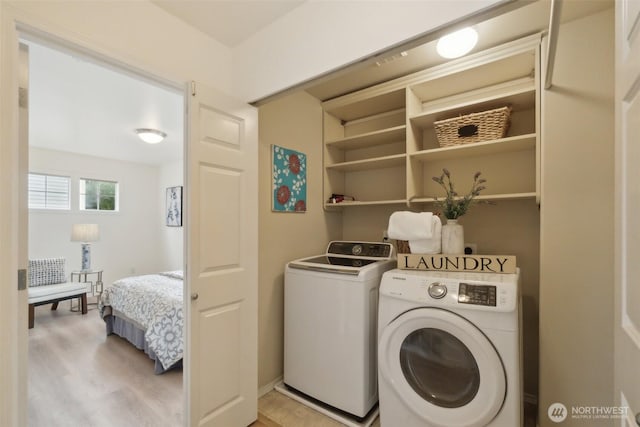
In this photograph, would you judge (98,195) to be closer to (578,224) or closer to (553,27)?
(553,27)

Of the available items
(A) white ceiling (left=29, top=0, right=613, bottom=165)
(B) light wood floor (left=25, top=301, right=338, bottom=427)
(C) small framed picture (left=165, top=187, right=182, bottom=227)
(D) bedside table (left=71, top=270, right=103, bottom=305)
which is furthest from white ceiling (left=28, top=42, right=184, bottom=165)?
Answer: (B) light wood floor (left=25, top=301, right=338, bottom=427)

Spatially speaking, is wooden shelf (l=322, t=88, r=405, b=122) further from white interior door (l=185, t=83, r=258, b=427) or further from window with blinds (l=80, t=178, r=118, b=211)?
window with blinds (l=80, t=178, r=118, b=211)

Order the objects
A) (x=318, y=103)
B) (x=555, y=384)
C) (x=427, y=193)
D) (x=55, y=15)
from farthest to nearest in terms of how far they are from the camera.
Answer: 1. (x=318, y=103)
2. (x=427, y=193)
3. (x=555, y=384)
4. (x=55, y=15)

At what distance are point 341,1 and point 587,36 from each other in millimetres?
1390

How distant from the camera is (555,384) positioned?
60.4 inches

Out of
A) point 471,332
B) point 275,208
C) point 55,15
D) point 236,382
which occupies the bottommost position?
point 236,382

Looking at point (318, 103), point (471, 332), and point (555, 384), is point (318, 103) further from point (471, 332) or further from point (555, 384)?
point (555, 384)

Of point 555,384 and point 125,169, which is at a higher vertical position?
point 125,169

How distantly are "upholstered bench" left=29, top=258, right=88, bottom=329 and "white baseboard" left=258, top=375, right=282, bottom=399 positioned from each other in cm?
350

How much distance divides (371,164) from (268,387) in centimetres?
198

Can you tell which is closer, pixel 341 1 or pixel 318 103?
pixel 341 1

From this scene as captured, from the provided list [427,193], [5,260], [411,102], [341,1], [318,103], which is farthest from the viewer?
[318,103]

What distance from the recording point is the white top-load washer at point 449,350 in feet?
4.23

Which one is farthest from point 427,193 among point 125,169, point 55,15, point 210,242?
point 125,169
